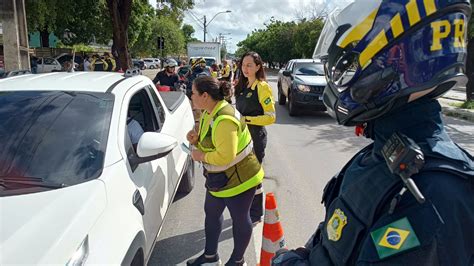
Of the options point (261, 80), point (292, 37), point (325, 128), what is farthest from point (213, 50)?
point (261, 80)

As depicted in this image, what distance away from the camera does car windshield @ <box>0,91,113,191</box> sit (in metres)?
2.11

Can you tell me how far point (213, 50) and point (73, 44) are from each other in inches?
612

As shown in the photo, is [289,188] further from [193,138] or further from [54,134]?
[54,134]

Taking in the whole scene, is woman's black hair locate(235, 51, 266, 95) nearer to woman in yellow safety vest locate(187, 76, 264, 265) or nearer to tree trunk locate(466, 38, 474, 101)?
woman in yellow safety vest locate(187, 76, 264, 265)

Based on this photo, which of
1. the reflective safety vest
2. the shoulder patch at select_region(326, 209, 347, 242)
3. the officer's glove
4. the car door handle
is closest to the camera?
the shoulder patch at select_region(326, 209, 347, 242)

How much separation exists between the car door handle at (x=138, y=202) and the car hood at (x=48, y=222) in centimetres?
31

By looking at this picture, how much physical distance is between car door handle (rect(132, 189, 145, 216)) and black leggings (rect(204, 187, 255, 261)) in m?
0.73

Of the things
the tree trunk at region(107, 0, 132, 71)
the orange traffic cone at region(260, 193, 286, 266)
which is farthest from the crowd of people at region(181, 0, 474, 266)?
the tree trunk at region(107, 0, 132, 71)

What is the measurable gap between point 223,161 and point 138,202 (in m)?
0.67

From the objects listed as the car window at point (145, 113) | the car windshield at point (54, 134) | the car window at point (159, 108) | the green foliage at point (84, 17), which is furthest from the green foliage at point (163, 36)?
the car windshield at point (54, 134)

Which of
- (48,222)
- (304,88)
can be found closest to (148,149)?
(48,222)

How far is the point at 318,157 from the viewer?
6.59 metres

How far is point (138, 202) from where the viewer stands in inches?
89.6

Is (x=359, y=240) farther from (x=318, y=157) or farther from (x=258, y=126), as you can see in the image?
(x=318, y=157)
